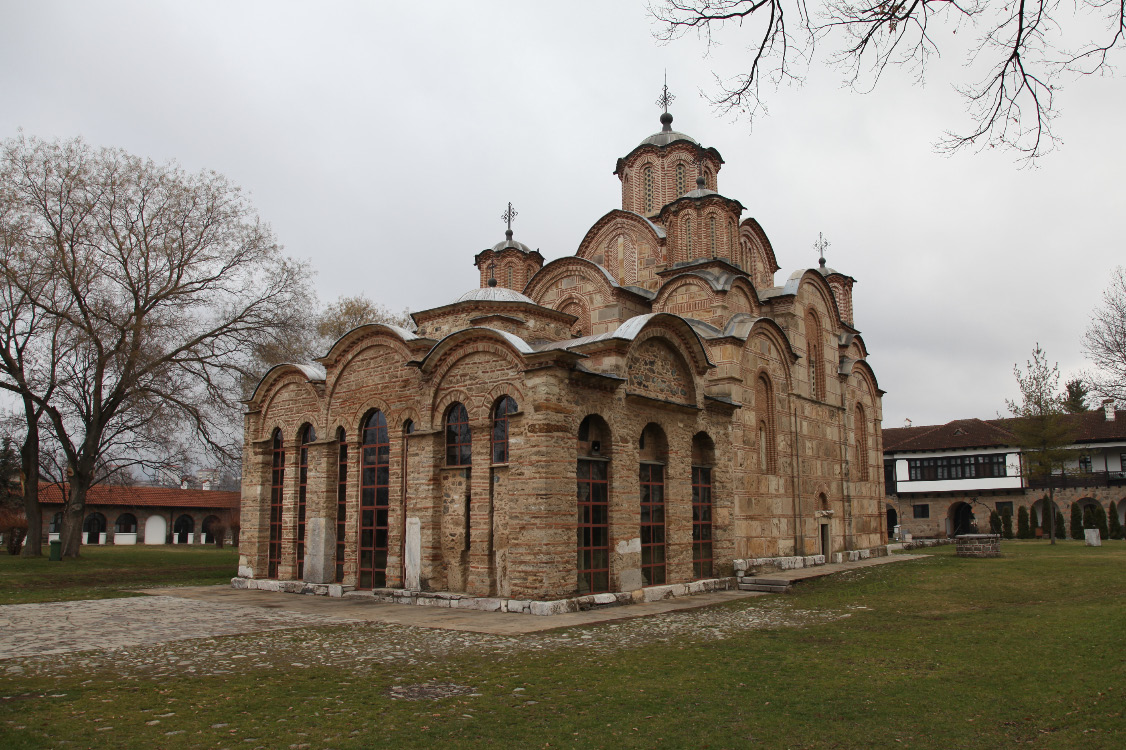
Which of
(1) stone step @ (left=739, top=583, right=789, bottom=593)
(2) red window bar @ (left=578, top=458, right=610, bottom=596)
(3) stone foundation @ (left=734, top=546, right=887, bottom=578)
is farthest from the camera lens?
(3) stone foundation @ (left=734, top=546, right=887, bottom=578)

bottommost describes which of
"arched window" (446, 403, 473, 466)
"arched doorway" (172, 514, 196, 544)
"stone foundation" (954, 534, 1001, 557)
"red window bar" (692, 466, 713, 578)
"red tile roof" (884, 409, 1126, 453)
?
"arched doorway" (172, 514, 196, 544)

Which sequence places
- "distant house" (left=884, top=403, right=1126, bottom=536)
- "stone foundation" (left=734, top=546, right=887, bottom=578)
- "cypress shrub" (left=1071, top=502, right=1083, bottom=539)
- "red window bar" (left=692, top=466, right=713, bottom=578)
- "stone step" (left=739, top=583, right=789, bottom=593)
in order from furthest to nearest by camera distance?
"distant house" (left=884, top=403, right=1126, bottom=536)
"cypress shrub" (left=1071, top=502, right=1083, bottom=539)
"stone foundation" (left=734, top=546, right=887, bottom=578)
"red window bar" (left=692, top=466, right=713, bottom=578)
"stone step" (left=739, top=583, right=789, bottom=593)

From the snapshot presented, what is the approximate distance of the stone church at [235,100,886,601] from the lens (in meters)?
12.7

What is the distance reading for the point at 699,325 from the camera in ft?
59.0

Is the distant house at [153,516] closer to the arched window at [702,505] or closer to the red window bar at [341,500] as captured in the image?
the red window bar at [341,500]

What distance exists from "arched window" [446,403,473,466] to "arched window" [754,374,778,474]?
781 cm

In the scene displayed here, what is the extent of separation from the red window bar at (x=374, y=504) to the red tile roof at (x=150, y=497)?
34.0m

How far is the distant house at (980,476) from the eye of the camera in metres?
36.0

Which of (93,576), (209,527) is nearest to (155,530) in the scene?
(209,527)

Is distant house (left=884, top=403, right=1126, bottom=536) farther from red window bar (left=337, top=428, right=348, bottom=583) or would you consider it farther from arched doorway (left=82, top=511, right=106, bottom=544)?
arched doorway (left=82, top=511, right=106, bottom=544)

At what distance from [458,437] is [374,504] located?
2.56m

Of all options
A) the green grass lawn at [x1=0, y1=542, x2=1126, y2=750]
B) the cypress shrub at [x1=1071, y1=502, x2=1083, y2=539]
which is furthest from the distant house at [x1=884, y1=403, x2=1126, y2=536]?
the green grass lawn at [x1=0, y1=542, x2=1126, y2=750]

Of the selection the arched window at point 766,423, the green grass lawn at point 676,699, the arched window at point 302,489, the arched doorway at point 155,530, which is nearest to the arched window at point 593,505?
the green grass lawn at point 676,699

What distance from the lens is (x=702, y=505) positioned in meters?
16.1
